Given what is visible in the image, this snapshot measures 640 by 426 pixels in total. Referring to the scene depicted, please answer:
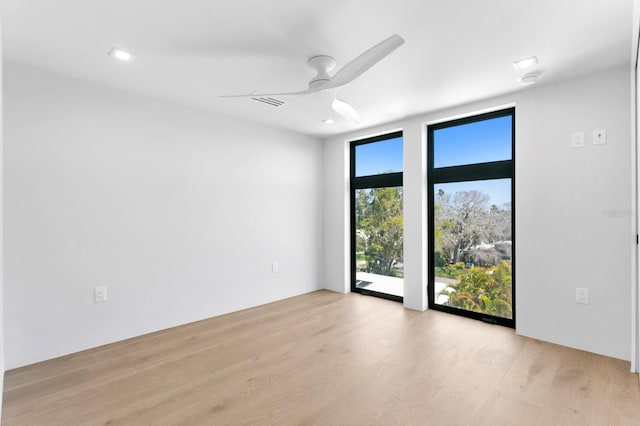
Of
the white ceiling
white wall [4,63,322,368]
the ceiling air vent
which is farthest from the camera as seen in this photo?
the ceiling air vent

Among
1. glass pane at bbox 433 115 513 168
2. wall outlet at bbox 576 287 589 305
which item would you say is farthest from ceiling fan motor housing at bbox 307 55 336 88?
wall outlet at bbox 576 287 589 305

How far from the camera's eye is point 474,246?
11.5 feet

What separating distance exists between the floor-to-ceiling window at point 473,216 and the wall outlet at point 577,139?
1.79 ft

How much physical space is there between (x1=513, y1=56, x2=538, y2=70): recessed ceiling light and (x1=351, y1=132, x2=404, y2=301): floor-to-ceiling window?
1.76 m

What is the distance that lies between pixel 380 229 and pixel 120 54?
340 centimetres

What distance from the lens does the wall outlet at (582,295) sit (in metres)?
2.66

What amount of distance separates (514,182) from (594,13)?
5.37 feet

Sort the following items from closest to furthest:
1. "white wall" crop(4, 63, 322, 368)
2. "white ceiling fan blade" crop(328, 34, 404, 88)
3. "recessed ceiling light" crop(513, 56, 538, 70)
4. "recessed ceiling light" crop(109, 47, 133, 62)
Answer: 1. "white ceiling fan blade" crop(328, 34, 404, 88)
2. "recessed ceiling light" crop(109, 47, 133, 62)
3. "recessed ceiling light" crop(513, 56, 538, 70)
4. "white wall" crop(4, 63, 322, 368)

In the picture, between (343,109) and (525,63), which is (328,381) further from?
(525,63)

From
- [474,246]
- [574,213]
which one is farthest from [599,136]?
[474,246]

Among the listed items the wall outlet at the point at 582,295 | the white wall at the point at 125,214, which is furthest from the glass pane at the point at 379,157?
the wall outlet at the point at 582,295

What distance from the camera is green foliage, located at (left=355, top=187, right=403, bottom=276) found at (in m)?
4.25

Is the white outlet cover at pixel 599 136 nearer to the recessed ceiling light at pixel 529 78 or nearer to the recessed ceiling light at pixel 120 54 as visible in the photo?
the recessed ceiling light at pixel 529 78

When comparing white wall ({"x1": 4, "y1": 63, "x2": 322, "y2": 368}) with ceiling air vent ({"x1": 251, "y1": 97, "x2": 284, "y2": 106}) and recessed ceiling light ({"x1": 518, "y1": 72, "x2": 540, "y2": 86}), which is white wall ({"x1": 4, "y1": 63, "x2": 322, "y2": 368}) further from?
recessed ceiling light ({"x1": 518, "y1": 72, "x2": 540, "y2": 86})
